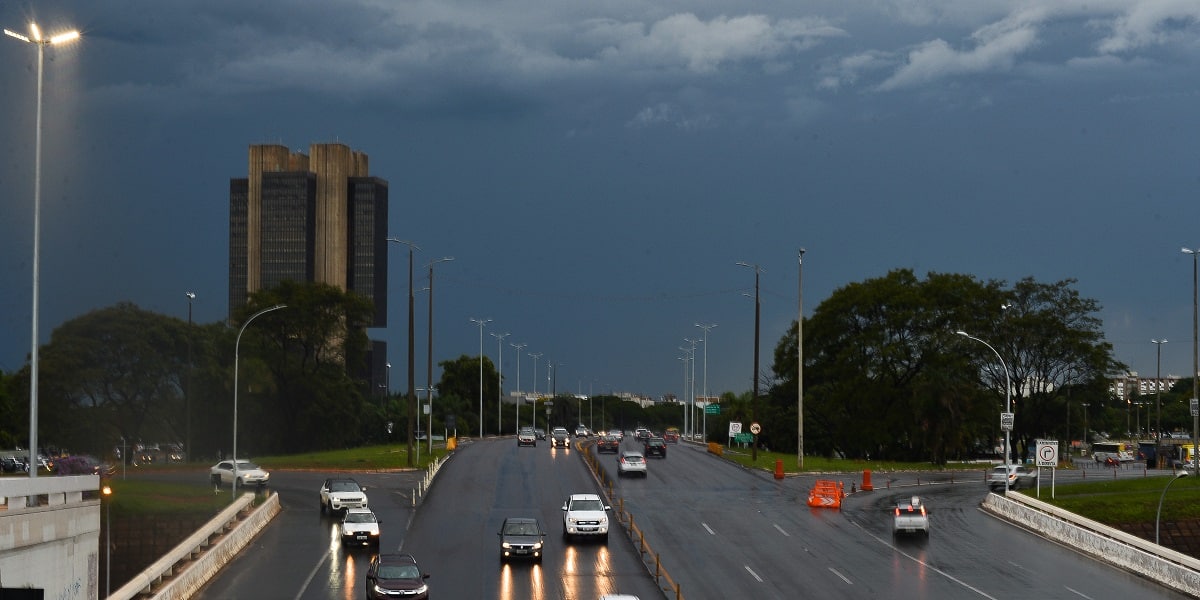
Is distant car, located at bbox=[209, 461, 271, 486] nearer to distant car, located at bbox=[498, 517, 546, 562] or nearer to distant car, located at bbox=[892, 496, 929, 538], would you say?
distant car, located at bbox=[498, 517, 546, 562]

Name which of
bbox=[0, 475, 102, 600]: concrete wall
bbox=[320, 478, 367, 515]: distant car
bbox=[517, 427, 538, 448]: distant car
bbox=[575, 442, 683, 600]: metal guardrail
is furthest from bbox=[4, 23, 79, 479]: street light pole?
bbox=[517, 427, 538, 448]: distant car

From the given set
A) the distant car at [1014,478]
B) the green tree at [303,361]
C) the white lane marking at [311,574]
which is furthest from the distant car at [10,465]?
the distant car at [1014,478]

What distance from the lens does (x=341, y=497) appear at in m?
53.4

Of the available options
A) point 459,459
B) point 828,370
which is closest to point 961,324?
point 828,370

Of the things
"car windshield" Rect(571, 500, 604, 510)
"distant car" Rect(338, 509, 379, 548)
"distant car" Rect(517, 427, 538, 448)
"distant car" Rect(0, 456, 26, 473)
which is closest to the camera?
"distant car" Rect(338, 509, 379, 548)

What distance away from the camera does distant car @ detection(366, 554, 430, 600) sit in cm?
3231

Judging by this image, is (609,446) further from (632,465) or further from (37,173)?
(37,173)

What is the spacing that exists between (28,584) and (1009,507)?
44438 mm

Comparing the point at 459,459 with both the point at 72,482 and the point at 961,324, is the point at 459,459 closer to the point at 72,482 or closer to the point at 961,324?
the point at 961,324

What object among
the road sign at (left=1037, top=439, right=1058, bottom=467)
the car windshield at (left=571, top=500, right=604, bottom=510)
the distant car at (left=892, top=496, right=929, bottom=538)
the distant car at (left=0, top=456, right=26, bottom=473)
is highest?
the road sign at (left=1037, top=439, right=1058, bottom=467)

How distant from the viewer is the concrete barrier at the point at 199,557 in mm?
32500

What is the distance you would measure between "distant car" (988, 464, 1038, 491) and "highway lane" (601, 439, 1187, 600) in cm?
379

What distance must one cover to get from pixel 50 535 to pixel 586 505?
Result: 84.5 feet

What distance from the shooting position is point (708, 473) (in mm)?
77188
